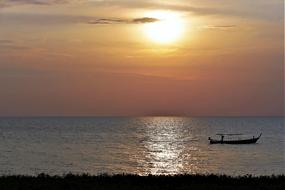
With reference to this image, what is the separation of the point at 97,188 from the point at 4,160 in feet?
160

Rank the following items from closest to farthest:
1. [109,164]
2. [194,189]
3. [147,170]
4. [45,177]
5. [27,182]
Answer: [194,189] < [27,182] < [45,177] < [147,170] < [109,164]

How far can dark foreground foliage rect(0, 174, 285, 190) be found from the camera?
21609mm

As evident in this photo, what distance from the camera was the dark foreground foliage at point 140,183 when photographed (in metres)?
21.6

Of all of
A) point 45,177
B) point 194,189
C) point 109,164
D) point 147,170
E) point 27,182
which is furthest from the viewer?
point 109,164

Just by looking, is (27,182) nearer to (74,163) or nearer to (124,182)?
(124,182)

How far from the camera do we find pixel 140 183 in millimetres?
23094

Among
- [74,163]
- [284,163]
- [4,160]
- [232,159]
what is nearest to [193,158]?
[232,159]

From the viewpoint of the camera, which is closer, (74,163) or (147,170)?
(147,170)

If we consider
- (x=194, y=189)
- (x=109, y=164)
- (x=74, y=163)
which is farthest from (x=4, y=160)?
(x=194, y=189)

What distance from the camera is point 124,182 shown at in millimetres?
23203

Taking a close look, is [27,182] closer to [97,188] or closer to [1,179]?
[1,179]

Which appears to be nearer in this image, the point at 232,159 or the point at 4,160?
the point at 4,160

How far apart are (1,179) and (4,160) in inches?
1805

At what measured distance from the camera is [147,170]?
6097cm
